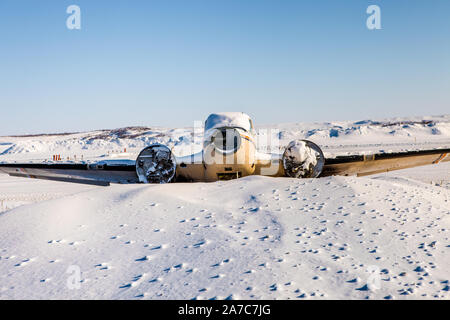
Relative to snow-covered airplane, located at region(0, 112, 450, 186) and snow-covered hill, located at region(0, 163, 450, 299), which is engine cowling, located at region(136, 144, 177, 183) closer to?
snow-covered airplane, located at region(0, 112, 450, 186)

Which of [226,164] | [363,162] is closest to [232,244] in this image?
[226,164]

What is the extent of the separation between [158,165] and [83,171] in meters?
3.36

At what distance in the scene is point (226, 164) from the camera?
9570mm

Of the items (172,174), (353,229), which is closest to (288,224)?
(353,229)

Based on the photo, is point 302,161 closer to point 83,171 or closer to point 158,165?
point 158,165

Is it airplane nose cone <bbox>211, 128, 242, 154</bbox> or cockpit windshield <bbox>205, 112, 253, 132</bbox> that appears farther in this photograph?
cockpit windshield <bbox>205, 112, 253, 132</bbox>

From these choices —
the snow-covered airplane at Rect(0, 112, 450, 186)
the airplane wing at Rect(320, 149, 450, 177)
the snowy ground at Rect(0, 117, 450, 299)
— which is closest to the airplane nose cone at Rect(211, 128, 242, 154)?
the snow-covered airplane at Rect(0, 112, 450, 186)

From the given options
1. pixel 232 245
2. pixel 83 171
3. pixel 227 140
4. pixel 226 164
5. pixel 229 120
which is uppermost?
pixel 229 120

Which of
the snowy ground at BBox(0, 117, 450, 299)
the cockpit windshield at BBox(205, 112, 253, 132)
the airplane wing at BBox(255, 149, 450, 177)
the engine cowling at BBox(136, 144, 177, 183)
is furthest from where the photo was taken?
the cockpit windshield at BBox(205, 112, 253, 132)

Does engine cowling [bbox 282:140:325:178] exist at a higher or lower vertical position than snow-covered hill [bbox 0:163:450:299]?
higher

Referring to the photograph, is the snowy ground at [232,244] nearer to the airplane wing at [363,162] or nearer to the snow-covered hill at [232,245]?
the snow-covered hill at [232,245]

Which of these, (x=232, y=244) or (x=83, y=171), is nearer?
(x=232, y=244)

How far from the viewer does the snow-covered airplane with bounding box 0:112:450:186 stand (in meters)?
9.56
